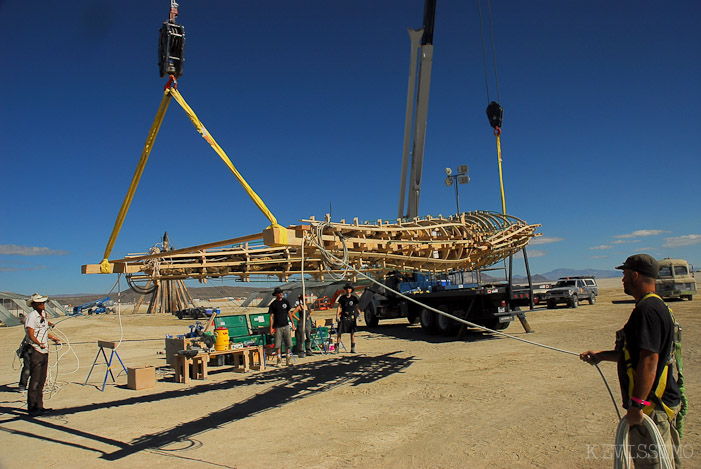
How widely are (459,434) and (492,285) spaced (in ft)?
27.0

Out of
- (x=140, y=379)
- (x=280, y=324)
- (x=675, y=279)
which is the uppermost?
(x=675, y=279)

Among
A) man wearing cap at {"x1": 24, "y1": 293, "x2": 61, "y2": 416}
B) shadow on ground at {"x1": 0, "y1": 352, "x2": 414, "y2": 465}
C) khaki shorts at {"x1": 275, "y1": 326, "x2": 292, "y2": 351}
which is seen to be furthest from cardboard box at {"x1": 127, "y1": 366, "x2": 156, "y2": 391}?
khaki shorts at {"x1": 275, "y1": 326, "x2": 292, "y2": 351}

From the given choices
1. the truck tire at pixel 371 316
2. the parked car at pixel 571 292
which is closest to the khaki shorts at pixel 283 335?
the truck tire at pixel 371 316

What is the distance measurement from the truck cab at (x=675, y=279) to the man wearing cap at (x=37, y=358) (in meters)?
27.2

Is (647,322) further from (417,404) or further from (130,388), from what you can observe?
(130,388)

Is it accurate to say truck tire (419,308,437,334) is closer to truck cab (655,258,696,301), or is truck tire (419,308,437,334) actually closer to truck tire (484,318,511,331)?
truck tire (484,318,511,331)

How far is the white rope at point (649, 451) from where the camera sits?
2.75 meters

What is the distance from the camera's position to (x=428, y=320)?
50.5 feet

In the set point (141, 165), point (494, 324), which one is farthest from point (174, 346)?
point (494, 324)

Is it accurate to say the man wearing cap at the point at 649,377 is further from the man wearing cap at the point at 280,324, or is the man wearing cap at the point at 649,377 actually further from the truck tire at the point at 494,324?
the truck tire at the point at 494,324

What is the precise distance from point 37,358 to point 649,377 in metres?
7.83

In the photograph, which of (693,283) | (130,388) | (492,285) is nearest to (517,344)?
(492,285)

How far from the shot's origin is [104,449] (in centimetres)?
508

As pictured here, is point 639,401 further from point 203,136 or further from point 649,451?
point 203,136
